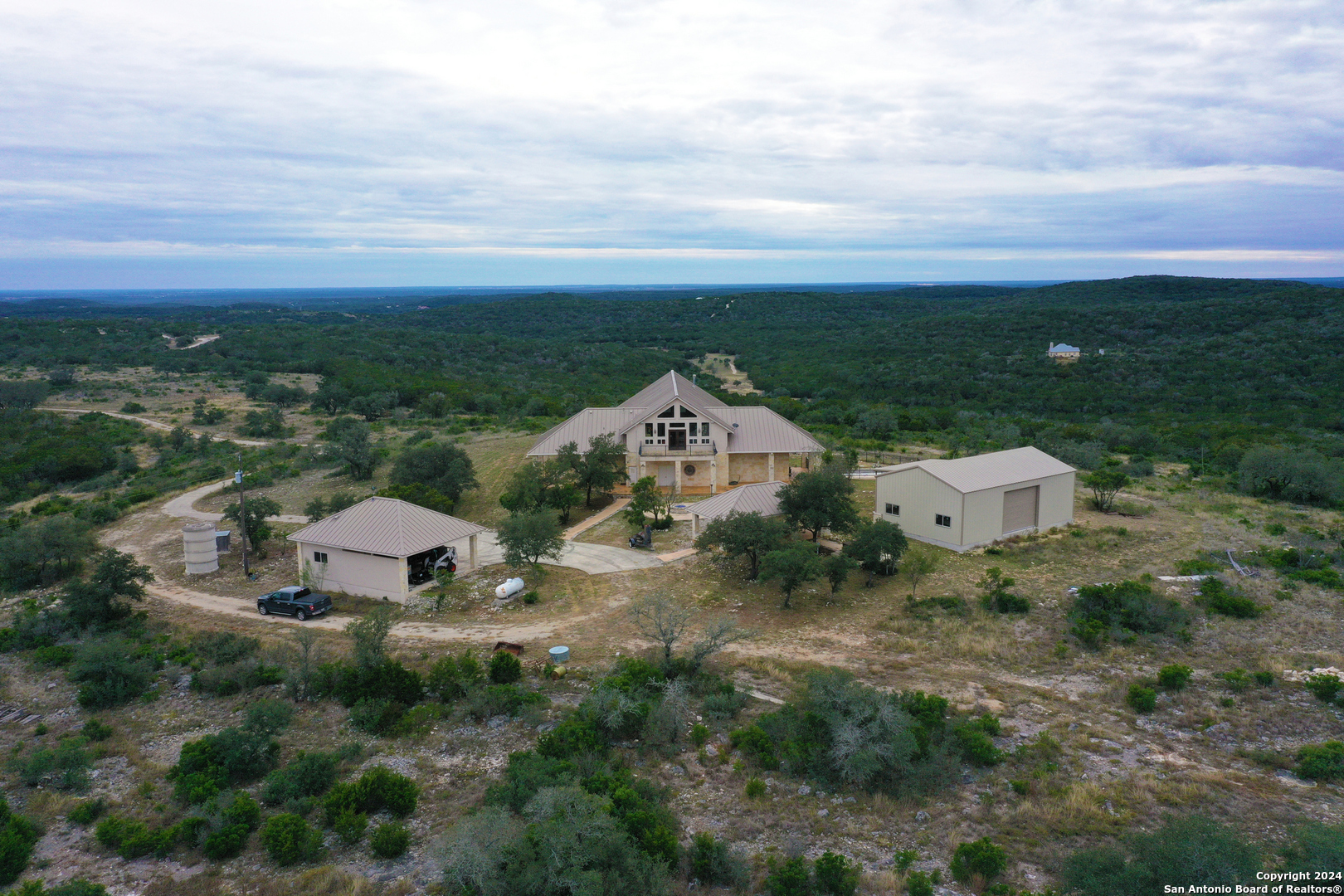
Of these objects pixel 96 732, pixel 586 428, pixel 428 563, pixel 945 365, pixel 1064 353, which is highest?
pixel 1064 353

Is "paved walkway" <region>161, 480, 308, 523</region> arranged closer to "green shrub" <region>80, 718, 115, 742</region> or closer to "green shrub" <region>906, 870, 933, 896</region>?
"green shrub" <region>80, 718, 115, 742</region>

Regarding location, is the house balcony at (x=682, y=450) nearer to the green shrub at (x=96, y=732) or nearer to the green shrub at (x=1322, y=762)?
the green shrub at (x=96, y=732)

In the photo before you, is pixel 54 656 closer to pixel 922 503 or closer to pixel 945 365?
pixel 922 503

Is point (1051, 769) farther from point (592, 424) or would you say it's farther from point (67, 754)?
point (592, 424)

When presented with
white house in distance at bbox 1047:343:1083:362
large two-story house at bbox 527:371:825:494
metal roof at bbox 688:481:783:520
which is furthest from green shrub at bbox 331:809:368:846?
white house in distance at bbox 1047:343:1083:362

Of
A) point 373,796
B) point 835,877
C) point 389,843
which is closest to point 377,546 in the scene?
point 373,796

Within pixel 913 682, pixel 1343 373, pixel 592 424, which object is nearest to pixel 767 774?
pixel 913 682
